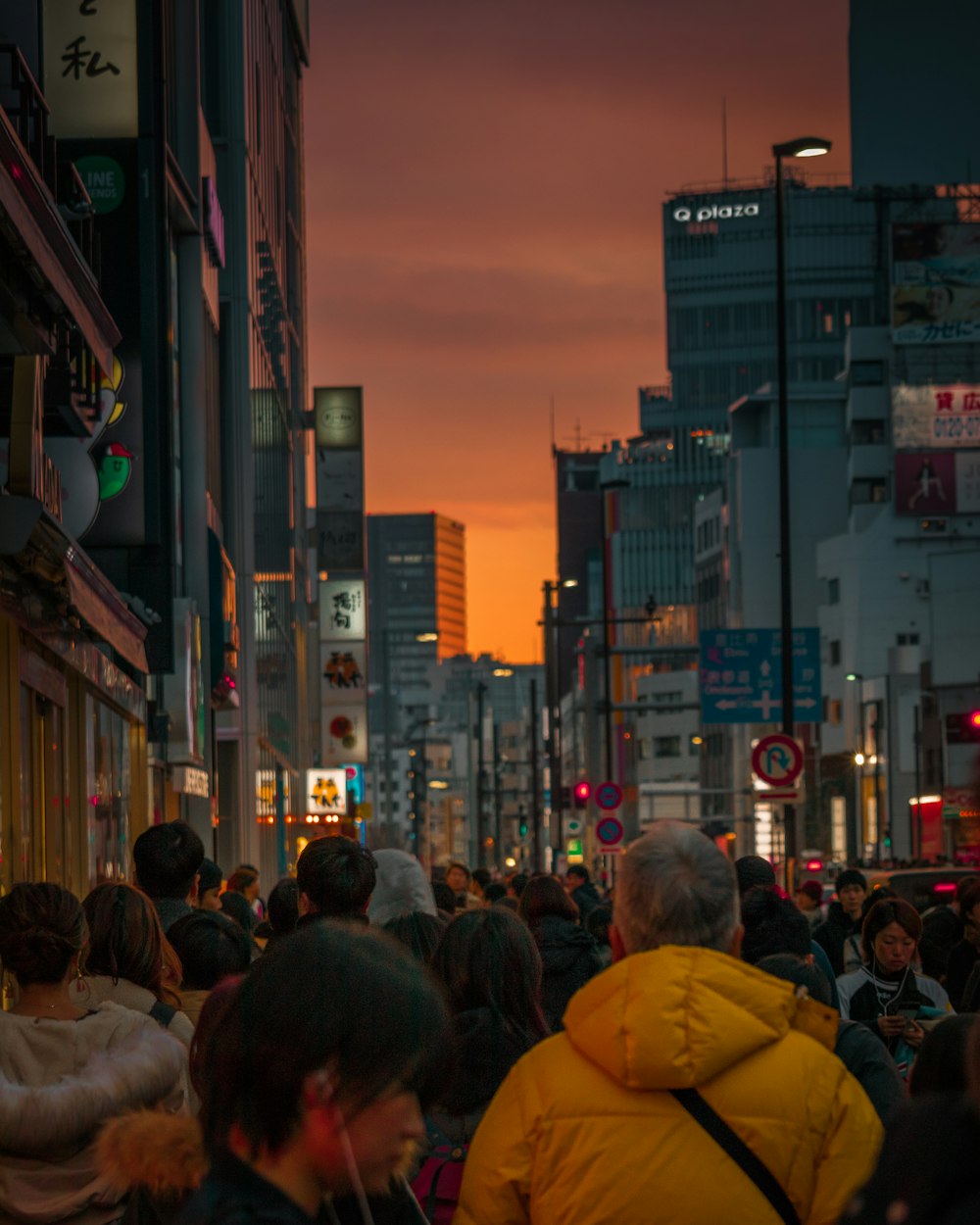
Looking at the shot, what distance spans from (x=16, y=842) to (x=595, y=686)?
493 ft

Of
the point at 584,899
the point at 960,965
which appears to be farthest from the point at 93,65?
the point at 960,965

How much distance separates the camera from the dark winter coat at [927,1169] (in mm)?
2287

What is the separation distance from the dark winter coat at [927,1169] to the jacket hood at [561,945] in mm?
6822

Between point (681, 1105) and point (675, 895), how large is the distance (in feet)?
1.83

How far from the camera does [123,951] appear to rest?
22.8 feet

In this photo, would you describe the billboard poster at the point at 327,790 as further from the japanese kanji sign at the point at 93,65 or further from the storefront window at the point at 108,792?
the storefront window at the point at 108,792

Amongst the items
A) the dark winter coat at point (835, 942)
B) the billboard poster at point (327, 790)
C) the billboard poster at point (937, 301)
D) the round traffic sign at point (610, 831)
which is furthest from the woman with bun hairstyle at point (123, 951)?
the billboard poster at point (937, 301)

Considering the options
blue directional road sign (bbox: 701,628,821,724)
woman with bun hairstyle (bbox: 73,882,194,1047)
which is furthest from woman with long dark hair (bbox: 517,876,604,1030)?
blue directional road sign (bbox: 701,628,821,724)

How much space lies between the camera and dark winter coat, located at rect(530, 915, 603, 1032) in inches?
358

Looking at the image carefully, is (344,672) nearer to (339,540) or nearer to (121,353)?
(339,540)

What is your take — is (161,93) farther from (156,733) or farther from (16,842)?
(16,842)

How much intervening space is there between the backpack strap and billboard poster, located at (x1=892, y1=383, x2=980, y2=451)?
116 metres

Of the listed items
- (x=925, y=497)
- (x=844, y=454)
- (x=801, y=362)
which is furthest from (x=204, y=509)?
(x=801, y=362)

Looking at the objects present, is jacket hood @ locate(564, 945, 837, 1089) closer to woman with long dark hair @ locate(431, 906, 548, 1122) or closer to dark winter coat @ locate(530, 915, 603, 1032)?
woman with long dark hair @ locate(431, 906, 548, 1122)
